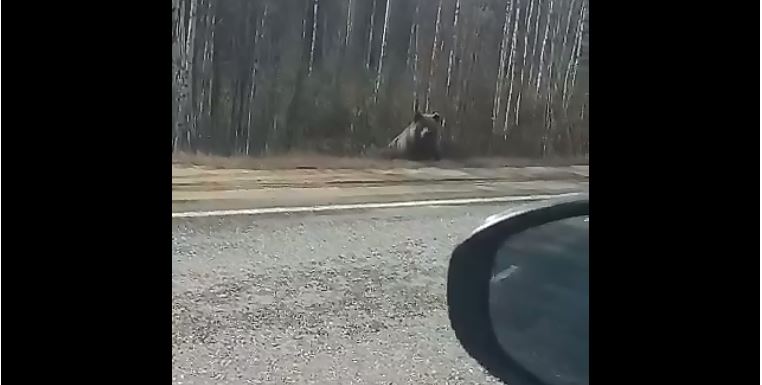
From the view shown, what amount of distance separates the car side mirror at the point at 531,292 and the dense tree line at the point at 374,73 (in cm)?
10

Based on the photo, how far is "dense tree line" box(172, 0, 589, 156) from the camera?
2.90ft

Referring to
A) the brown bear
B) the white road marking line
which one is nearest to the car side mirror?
the white road marking line

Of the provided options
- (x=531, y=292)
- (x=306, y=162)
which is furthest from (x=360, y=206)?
(x=531, y=292)

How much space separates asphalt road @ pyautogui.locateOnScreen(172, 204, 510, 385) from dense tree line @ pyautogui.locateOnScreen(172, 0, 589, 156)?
0.34ft

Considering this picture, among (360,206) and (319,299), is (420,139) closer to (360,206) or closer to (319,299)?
(360,206)

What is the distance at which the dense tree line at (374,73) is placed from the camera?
0.88 meters

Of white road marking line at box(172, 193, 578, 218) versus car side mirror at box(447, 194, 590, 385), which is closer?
white road marking line at box(172, 193, 578, 218)

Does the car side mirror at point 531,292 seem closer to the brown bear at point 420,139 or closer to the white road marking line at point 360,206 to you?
the white road marking line at point 360,206

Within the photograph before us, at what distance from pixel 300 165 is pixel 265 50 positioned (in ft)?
0.48

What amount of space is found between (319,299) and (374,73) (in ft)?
0.96

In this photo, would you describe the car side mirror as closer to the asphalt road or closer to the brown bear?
the asphalt road
